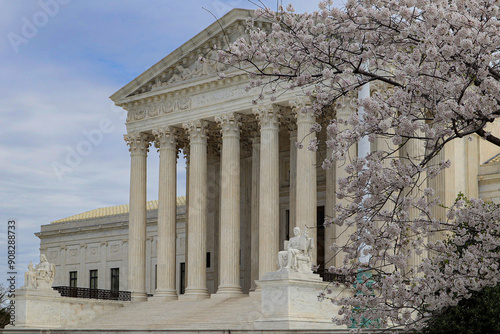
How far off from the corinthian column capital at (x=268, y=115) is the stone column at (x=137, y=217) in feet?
28.0

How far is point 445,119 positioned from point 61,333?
22969mm

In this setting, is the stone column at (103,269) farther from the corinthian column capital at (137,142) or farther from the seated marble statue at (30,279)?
the seated marble statue at (30,279)

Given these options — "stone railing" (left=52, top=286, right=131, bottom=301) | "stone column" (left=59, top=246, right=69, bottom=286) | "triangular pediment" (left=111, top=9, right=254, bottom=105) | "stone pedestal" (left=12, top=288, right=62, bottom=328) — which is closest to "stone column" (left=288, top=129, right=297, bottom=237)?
"triangular pediment" (left=111, top=9, right=254, bottom=105)

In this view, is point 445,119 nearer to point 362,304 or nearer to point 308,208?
point 362,304

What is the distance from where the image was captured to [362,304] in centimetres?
1548

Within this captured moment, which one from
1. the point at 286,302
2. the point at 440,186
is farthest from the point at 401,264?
the point at 440,186

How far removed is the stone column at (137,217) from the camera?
4303cm

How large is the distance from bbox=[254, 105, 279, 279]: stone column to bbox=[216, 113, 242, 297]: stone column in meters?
1.93

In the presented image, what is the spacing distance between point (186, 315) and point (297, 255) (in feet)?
27.0

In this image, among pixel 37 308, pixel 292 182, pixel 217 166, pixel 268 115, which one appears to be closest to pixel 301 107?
pixel 268 115

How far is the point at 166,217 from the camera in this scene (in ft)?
139

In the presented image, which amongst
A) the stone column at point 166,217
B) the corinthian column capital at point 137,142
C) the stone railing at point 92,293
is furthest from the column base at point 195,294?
the corinthian column capital at point 137,142

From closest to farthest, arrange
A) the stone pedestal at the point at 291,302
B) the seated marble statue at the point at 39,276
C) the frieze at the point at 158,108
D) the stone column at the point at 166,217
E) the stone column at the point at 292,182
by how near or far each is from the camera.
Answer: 1. the stone pedestal at the point at 291,302
2. the seated marble statue at the point at 39,276
3. the stone column at the point at 292,182
4. the stone column at the point at 166,217
5. the frieze at the point at 158,108

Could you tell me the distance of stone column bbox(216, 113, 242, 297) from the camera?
39.2 m
